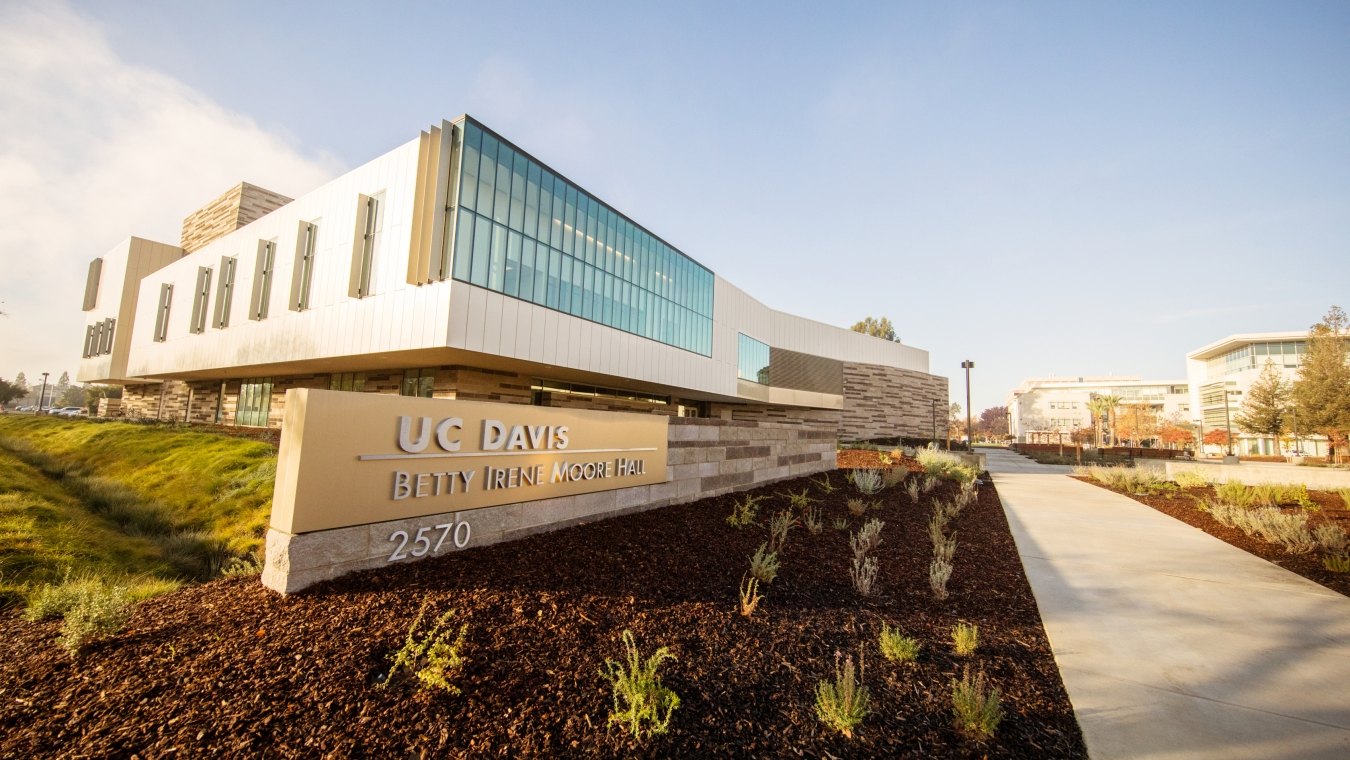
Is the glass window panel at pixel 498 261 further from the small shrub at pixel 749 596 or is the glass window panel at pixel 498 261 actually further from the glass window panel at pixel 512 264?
the small shrub at pixel 749 596

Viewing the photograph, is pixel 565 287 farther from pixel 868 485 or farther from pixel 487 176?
pixel 868 485

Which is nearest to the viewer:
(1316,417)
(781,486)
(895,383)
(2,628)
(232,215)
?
(2,628)

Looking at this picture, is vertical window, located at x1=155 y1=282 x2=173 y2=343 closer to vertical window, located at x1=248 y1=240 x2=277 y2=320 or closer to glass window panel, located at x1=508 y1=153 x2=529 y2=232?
vertical window, located at x1=248 y1=240 x2=277 y2=320

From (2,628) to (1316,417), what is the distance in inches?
1813

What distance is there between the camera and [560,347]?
653 inches

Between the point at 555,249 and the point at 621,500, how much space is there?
12.0 metres

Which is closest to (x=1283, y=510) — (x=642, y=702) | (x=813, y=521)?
(x=813, y=521)

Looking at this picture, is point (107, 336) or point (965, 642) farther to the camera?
point (107, 336)

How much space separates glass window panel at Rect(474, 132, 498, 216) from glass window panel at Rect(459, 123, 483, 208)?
0.46ft

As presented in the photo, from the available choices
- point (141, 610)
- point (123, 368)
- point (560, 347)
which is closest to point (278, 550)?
point (141, 610)

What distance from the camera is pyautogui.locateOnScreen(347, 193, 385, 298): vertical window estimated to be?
49.7 ft

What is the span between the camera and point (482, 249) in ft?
46.3

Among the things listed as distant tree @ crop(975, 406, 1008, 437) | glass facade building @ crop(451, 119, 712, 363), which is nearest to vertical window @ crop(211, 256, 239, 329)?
glass facade building @ crop(451, 119, 712, 363)

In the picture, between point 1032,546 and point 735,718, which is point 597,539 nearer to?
point 735,718
